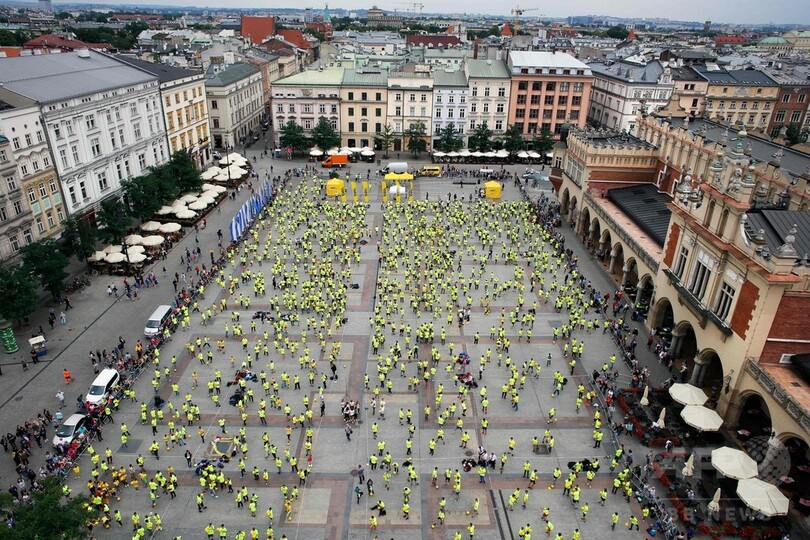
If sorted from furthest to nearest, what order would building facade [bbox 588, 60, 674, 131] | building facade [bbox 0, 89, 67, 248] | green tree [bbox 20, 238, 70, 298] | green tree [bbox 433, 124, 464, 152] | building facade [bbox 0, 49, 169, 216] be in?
1. building facade [bbox 588, 60, 674, 131]
2. green tree [bbox 433, 124, 464, 152]
3. building facade [bbox 0, 49, 169, 216]
4. building facade [bbox 0, 89, 67, 248]
5. green tree [bbox 20, 238, 70, 298]

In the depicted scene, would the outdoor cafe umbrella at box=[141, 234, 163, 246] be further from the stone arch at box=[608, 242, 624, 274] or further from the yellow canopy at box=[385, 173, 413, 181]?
the stone arch at box=[608, 242, 624, 274]

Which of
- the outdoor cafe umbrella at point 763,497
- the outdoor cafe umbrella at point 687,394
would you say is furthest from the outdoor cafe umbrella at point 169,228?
the outdoor cafe umbrella at point 763,497

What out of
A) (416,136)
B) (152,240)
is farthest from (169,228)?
(416,136)

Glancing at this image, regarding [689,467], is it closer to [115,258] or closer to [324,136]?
[115,258]

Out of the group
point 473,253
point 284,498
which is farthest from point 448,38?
point 284,498

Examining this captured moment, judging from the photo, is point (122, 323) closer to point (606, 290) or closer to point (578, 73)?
point (606, 290)

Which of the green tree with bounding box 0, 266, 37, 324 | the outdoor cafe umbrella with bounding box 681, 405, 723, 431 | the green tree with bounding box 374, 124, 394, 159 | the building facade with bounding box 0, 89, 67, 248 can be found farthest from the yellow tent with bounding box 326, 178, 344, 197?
the outdoor cafe umbrella with bounding box 681, 405, 723, 431

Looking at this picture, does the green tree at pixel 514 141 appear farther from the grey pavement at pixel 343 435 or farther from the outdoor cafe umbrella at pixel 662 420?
the outdoor cafe umbrella at pixel 662 420
